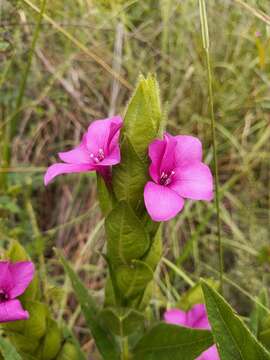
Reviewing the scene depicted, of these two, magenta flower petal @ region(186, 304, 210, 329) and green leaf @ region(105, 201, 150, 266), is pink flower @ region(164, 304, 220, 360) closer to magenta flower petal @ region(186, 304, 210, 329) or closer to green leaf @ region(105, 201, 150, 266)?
magenta flower petal @ region(186, 304, 210, 329)

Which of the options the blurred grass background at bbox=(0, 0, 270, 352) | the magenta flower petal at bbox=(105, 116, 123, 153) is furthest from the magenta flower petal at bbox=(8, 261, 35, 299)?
the blurred grass background at bbox=(0, 0, 270, 352)

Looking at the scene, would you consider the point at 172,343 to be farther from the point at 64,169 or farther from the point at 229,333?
the point at 64,169

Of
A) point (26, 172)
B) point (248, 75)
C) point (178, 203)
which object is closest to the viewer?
point (178, 203)

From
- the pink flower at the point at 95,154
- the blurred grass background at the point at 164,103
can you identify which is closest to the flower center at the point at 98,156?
the pink flower at the point at 95,154

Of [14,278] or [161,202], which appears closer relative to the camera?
[161,202]

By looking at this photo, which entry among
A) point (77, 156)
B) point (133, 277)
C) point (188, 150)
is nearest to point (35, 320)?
point (133, 277)

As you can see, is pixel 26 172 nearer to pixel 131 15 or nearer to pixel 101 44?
pixel 101 44

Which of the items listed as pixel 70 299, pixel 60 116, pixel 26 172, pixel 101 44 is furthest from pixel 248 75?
pixel 70 299
